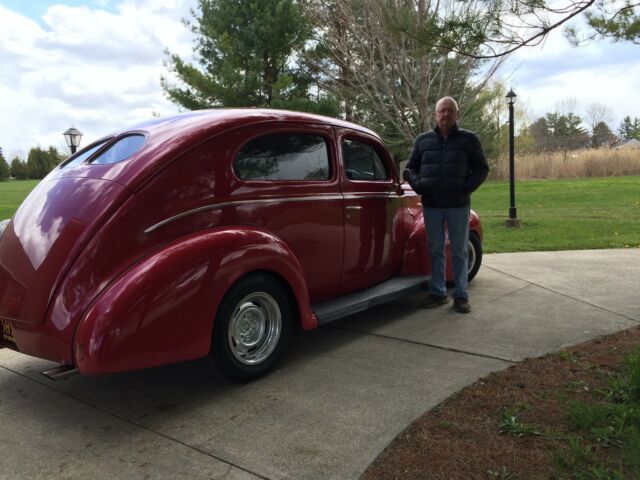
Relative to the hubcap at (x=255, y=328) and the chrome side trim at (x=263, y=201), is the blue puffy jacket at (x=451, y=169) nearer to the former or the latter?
the chrome side trim at (x=263, y=201)

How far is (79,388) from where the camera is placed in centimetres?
351

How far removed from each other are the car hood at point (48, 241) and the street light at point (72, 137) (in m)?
16.3

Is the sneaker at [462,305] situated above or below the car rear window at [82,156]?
below

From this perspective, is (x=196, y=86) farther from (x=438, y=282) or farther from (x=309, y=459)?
(x=309, y=459)

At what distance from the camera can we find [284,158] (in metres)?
3.94

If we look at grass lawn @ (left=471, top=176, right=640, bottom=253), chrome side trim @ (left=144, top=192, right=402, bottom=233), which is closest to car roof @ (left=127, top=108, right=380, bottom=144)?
chrome side trim @ (left=144, top=192, right=402, bottom=233)

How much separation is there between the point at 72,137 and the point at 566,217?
51.7ft

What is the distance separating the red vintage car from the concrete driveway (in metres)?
0.33

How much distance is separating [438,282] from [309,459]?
2913mm

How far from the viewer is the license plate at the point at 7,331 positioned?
3.17 metres

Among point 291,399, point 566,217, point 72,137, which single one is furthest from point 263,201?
point 72,137

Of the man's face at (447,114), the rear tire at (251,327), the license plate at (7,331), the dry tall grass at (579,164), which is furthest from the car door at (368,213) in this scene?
the dry tall grass at (579,164)

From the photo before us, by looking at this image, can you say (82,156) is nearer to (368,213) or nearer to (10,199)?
(368,213)

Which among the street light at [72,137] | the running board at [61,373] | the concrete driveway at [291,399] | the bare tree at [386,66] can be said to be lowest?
the concrete driveway at [291,399]
